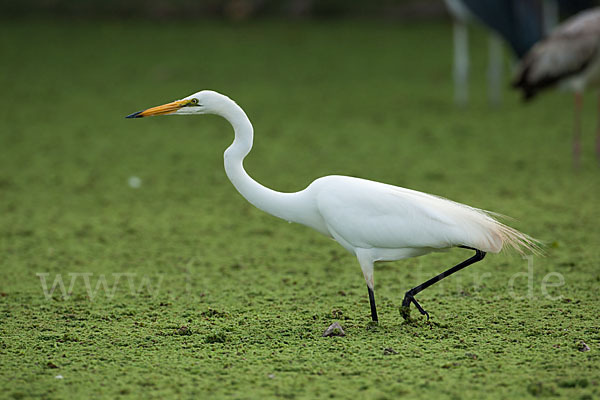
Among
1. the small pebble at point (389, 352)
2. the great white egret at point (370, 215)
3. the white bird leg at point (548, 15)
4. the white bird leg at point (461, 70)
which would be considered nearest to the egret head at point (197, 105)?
the great white egret at point (370, 215)

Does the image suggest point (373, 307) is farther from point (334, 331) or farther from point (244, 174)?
point (244, 174)

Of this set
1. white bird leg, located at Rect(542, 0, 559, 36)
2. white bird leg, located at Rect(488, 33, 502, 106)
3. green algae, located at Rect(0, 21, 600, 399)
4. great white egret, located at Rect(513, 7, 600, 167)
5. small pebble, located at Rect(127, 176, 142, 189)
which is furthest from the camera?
white bird leg, located at Rect(542, 0, 559, 36)

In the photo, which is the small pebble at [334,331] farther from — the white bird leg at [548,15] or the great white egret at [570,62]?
the white bird leg at [548,15]

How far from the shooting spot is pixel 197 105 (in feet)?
7.30

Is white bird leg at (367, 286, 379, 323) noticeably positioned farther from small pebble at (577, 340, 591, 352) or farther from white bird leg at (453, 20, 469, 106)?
white bird leg at (453, 20, 469, 106)

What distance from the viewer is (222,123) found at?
18.9 ft

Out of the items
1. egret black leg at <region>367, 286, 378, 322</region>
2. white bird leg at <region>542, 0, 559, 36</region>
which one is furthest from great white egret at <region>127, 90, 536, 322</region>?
white bird leg at <region>542, 0, 559, 36</region>

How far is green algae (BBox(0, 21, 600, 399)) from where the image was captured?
194cm

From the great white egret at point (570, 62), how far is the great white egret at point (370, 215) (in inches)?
92.0

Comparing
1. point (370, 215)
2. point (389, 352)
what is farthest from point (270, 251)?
point (389, 352)

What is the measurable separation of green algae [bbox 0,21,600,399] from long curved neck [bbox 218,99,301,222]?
0.33m

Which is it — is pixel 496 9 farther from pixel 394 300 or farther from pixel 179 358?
pixel 179 358

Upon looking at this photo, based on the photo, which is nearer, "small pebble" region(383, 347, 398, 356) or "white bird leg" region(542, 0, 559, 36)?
"small pebble" region(383, 347, 398, 356)

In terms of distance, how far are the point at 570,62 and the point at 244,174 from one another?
2.73 metres
